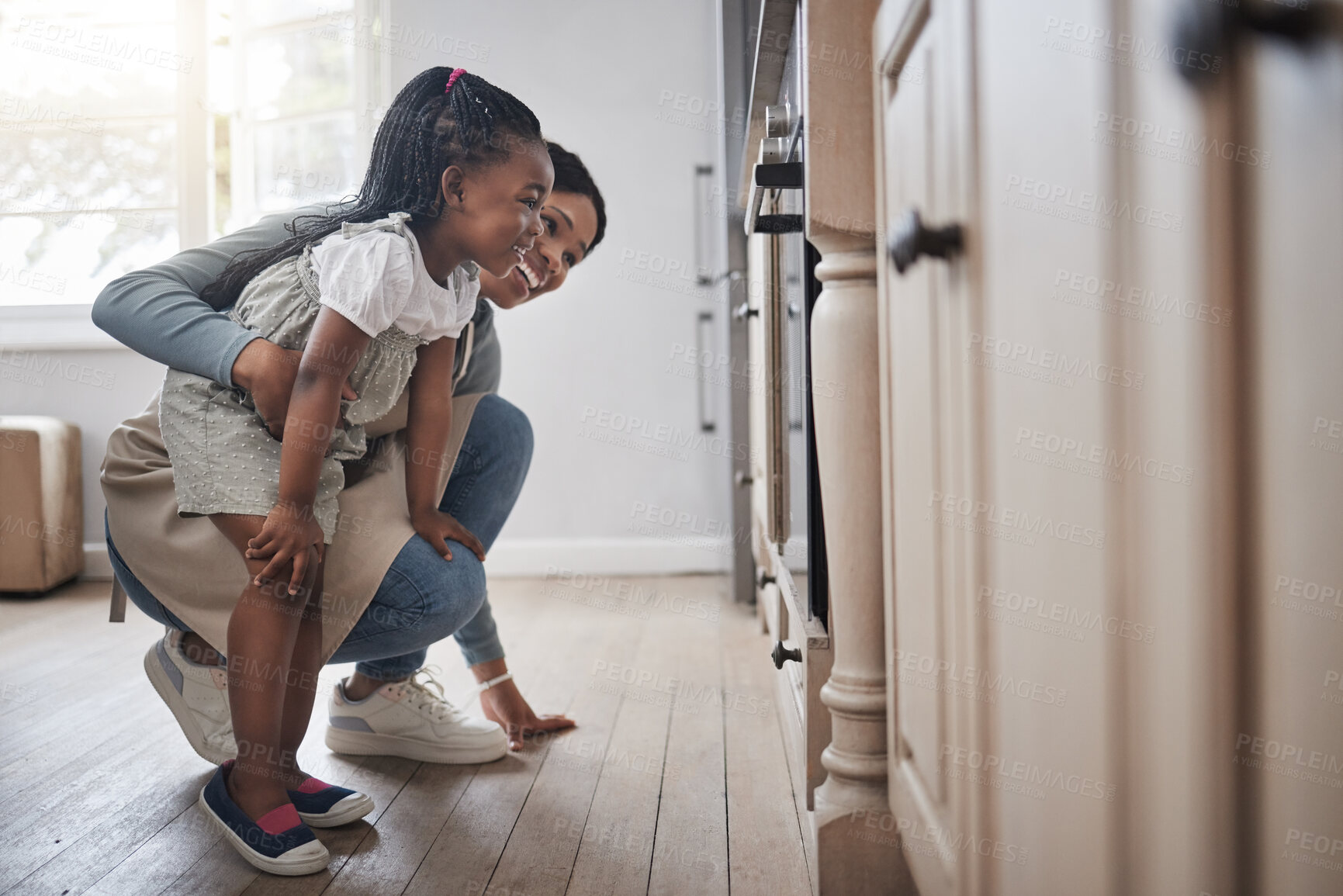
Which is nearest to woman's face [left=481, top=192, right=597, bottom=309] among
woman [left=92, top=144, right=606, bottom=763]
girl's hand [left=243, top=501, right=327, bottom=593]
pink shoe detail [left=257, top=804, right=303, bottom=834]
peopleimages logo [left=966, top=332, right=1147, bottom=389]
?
woman [left=92, top=144, right=606, bottom=763]

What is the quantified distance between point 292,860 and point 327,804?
0.36 ft

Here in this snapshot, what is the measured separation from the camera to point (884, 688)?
0.81 meters

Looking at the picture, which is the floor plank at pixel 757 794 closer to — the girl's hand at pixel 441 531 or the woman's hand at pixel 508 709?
the woman's hand at pixel 508 709

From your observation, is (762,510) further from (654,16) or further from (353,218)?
(654,16)

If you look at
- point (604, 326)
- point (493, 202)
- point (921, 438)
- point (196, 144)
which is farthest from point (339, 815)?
point (196, 144)

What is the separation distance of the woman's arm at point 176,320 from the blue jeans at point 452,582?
23 cm

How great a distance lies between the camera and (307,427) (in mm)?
956

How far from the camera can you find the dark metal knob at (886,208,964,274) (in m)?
0.50

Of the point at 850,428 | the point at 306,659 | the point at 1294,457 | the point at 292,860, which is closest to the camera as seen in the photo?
the point at 1294,457

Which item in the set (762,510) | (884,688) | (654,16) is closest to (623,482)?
(762,510)

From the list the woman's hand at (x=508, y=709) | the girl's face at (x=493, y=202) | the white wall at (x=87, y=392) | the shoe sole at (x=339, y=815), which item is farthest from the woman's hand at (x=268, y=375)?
the white wall at (x=87, y=392)

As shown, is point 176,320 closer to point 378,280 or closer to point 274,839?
point 378,280

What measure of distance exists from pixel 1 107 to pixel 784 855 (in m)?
3.30

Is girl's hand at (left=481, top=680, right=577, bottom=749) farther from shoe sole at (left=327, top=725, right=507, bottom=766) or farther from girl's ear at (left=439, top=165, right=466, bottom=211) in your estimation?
girl's ear at (left=439, top=165, right=466, bottom=211)
